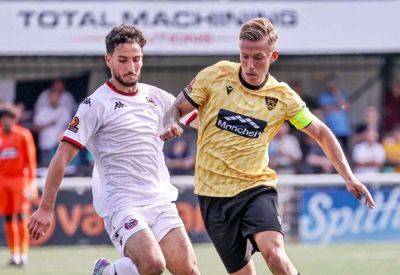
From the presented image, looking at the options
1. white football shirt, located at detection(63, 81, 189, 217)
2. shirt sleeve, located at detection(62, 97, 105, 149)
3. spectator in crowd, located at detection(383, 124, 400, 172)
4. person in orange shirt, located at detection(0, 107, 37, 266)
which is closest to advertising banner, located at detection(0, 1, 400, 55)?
spectator in crowd, located at detection(383, 124, 400, 172)

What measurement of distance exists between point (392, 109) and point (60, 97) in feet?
18.9

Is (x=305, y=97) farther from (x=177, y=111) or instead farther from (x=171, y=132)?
(x=171, y=132)

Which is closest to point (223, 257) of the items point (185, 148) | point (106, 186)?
point (106, 186)

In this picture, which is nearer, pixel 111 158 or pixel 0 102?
pixel 111 158

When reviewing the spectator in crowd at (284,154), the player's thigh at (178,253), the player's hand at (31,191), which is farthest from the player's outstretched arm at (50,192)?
the spectator in crowd at (284,154)

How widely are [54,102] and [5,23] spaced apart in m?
1.49

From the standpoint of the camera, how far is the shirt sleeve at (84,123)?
8.45 metres

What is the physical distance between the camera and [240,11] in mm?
19750

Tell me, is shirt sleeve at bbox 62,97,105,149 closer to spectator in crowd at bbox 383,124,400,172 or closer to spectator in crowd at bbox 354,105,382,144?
spectator in crowd at bbox 354,105,382,144

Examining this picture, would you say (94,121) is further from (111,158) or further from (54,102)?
(54,102)

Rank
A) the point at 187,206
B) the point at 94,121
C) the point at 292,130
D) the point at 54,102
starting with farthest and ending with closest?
the point at 292,130 < the point at 54,102 < the point at 187,206 < the point at 94,121

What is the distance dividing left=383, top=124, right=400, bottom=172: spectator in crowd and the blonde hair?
11321 millimetres

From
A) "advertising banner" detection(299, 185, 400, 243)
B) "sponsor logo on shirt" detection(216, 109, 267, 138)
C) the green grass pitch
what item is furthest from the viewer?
"advertising banner" detection(299, 185, 400, 243)

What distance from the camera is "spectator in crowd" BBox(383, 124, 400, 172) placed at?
64.0 feet
